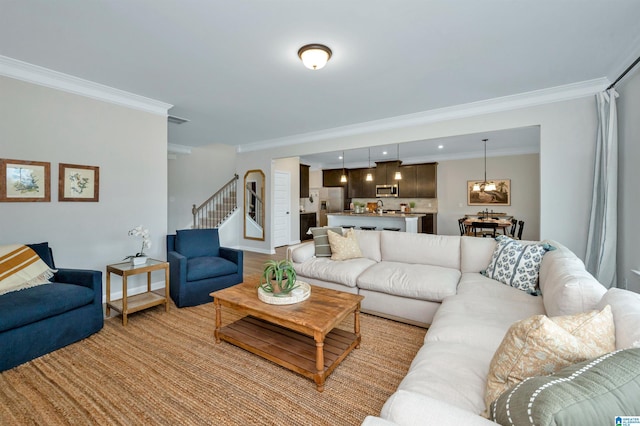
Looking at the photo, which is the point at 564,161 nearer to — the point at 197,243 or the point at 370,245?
the point at 370,245

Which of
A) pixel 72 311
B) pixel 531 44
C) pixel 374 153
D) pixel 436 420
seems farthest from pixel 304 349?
pixel 374 153

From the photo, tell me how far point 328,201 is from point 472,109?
6.22 m

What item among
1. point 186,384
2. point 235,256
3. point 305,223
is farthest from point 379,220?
point 186,384

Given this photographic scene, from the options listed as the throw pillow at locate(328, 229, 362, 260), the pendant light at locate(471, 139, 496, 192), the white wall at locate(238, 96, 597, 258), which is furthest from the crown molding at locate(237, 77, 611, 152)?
the pendant light at locate(471, 139, 496, 192)

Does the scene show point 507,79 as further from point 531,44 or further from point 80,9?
point 80,9

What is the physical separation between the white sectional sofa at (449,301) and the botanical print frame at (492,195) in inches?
209

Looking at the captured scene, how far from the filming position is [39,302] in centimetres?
222

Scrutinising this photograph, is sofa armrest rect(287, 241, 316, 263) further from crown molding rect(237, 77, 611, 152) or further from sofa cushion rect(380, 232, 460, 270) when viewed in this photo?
crown molding rect(237, 77, 611, 152)

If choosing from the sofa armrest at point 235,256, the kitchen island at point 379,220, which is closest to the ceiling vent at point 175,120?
the sofa armrest at point 235,256

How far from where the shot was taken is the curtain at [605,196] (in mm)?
3018

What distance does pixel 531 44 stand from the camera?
2.51m

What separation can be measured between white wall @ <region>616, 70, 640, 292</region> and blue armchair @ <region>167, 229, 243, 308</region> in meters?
4.31

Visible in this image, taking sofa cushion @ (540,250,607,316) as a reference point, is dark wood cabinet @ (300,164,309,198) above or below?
above

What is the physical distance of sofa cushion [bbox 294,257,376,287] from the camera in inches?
122
